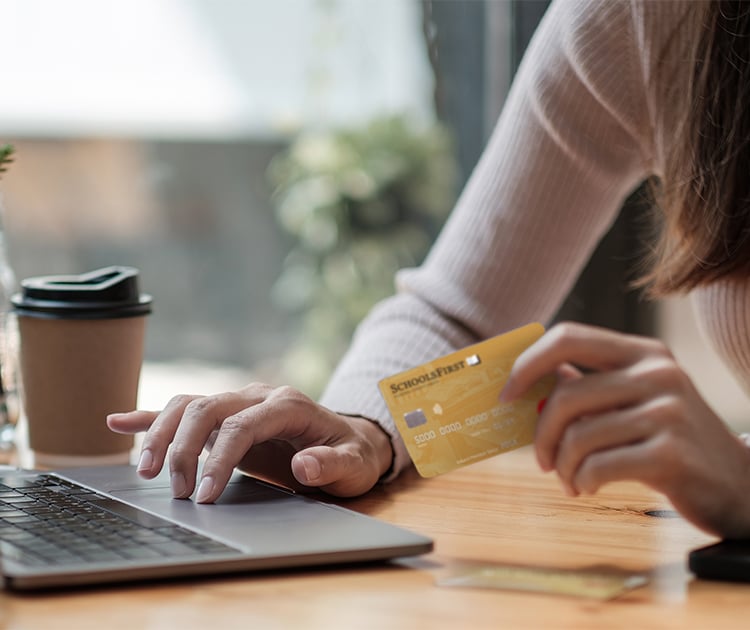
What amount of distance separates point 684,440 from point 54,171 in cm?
314

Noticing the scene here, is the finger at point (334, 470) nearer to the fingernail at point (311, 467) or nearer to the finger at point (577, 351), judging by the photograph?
the fingernail at point (311, 467)

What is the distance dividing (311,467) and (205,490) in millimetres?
80

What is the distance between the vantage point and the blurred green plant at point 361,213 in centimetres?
308

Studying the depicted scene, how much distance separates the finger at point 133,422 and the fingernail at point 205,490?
0.36 ft

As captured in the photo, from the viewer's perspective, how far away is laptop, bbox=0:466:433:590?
1.81 feet

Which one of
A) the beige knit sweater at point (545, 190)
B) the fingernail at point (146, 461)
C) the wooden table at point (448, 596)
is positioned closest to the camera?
the wooden table at point (448, 596)

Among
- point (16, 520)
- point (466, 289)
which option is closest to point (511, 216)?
point (466, 289)

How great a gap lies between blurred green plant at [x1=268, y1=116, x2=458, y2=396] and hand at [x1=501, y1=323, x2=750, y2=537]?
2425 millimetres

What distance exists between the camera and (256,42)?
3434mm

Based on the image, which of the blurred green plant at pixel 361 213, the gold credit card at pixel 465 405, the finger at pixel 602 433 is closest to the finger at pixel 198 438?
the gold credit card at pixel 465 405

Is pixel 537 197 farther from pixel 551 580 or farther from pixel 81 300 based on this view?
pixel 551 580

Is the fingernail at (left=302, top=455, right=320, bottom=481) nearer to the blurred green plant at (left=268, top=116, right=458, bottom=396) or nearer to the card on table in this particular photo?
the card on table

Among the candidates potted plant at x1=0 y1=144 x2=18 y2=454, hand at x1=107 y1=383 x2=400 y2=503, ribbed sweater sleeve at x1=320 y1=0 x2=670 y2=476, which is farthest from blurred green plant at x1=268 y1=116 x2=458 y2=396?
hand at x1=107 y1=383 x2=400 y2=503

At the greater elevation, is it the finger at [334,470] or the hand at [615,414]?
the hand at [615,414]
